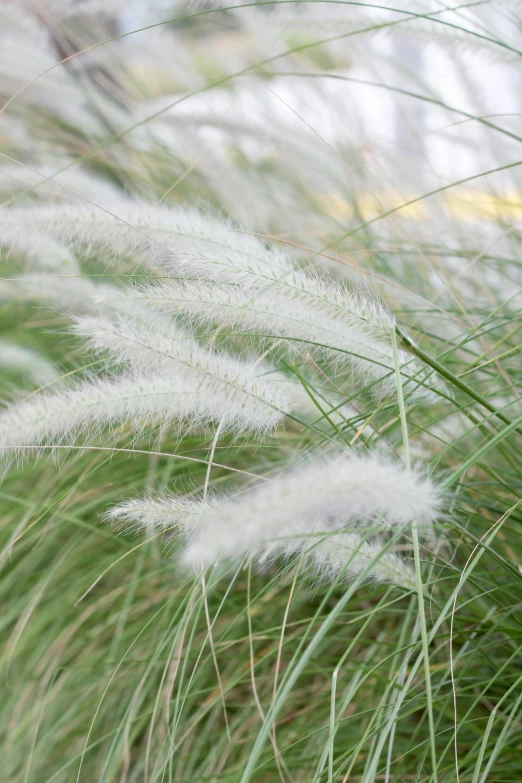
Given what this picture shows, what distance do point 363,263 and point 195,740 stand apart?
2.59 feet

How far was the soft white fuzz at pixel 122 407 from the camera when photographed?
25.3 inches

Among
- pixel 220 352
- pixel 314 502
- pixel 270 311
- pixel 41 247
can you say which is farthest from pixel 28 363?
pixel 314 502

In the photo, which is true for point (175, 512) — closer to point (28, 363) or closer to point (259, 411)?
point (259, 411)

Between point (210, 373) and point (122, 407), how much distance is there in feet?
0.29

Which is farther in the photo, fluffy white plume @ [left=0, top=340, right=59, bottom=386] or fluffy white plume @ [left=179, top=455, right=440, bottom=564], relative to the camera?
fluffy white plume @ [left=0, top=340, right=59, bottom=386]

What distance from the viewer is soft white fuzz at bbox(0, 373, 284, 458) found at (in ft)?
2.11

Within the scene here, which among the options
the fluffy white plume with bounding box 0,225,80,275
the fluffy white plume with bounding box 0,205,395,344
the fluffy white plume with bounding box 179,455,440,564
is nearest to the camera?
the fluffy white plume with bounding box 179,455,440,564

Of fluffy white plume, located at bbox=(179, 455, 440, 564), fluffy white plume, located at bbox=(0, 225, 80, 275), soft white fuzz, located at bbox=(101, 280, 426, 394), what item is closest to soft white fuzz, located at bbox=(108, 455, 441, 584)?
fluffy white plume, located at bbox=(179, 455, 440, 564)

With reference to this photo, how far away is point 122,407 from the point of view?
66 cm

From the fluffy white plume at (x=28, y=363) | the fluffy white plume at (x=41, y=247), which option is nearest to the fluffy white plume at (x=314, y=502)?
the fluffy white plume at (x=41, y=247)

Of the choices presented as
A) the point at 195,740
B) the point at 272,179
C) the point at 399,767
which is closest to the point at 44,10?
the point at 272,179

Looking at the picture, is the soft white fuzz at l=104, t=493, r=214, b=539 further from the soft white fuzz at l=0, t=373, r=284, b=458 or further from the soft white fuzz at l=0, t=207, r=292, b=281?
the soft white fuzz at l=0, t=207, r=292, b=281

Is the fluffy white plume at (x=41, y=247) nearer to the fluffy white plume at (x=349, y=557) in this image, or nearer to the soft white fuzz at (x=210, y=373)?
the soft white fuzz at (x=210, y=373)

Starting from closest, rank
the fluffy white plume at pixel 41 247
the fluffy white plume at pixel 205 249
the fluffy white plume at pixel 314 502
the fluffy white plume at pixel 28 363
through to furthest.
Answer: the fluffy white plume at pixel 314 502 → the fluffy white plume at pixel 205 249 → the fluffy white plume at pixel 41 247 → the fluffy white plume at pixel 28 363
